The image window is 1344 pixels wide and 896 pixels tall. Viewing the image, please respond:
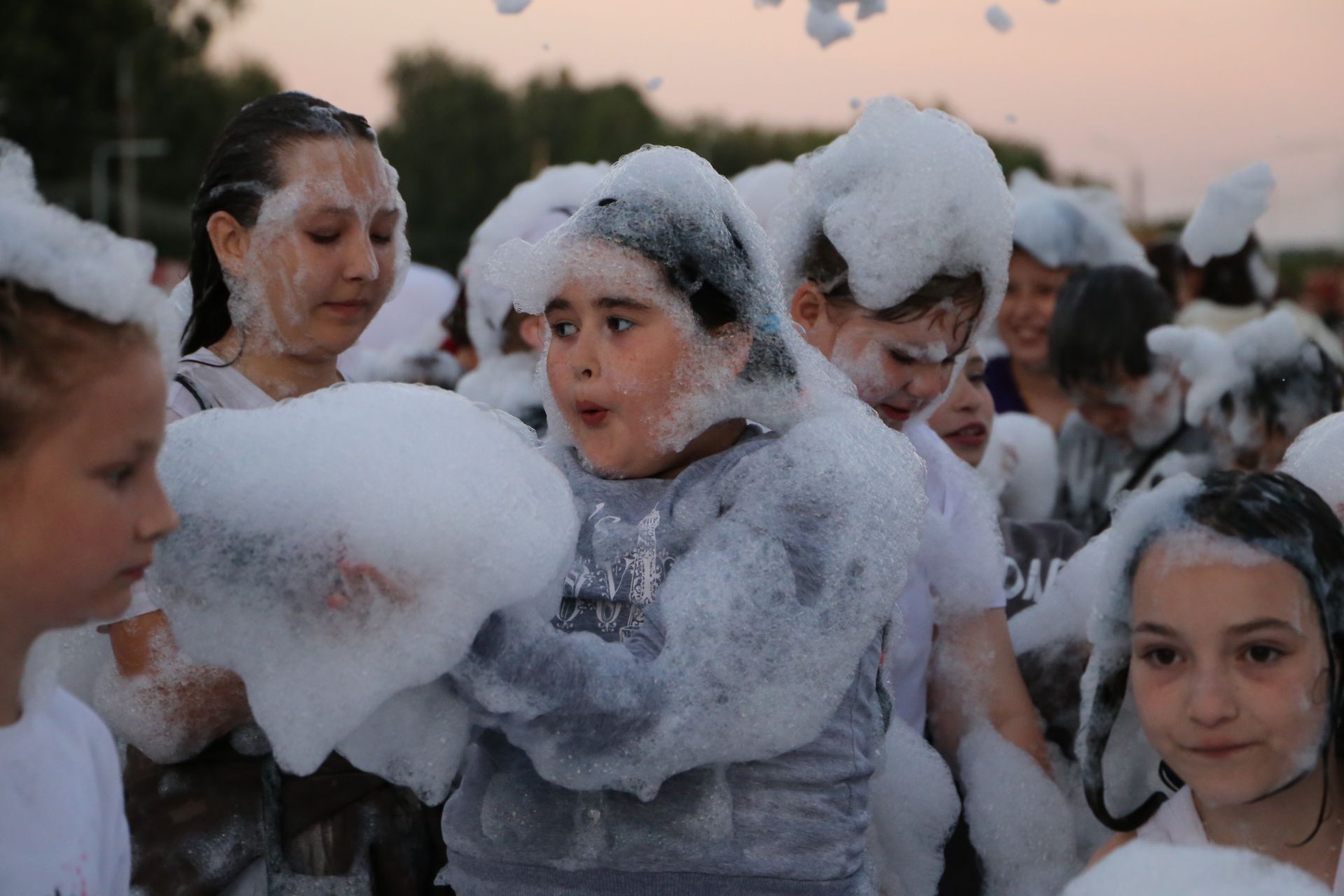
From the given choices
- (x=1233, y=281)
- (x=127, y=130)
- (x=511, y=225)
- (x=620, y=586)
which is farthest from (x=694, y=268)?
(x=127, y=130)

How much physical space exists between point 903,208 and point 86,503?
5.48 feet

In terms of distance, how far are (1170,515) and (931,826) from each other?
0.74 metres

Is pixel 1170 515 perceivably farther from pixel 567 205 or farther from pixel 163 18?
pixel 163 18

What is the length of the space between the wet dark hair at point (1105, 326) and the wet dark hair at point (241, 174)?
7.12ft

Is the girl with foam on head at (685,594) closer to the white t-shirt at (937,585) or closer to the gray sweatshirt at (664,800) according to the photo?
the gray sweatshirt at (664,800)

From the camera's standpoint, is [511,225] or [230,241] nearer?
[230,241]

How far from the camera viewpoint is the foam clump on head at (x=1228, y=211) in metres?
3.57

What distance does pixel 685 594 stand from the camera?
1.75 meters

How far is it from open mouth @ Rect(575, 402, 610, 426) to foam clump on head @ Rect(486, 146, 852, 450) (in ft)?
0.31

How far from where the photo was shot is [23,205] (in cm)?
142

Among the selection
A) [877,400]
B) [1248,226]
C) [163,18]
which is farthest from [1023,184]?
[163,18]

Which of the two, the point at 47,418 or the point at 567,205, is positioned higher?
the point at 47,418

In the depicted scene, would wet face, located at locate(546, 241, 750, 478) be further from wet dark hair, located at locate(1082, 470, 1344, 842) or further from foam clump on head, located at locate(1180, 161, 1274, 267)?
foam clump on head, located at locate(1180, 161, 1274, 267)

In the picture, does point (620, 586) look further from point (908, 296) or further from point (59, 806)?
point (908, 296)
